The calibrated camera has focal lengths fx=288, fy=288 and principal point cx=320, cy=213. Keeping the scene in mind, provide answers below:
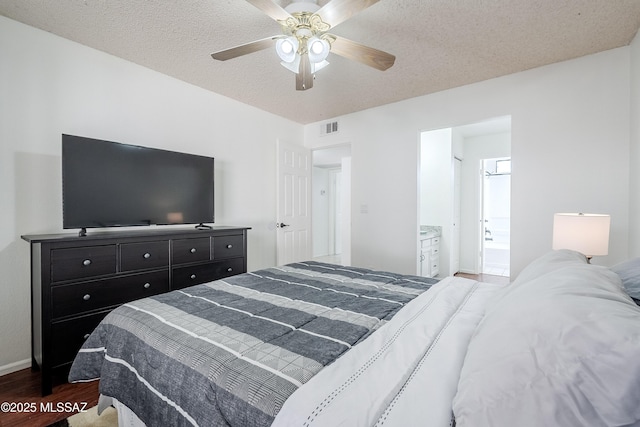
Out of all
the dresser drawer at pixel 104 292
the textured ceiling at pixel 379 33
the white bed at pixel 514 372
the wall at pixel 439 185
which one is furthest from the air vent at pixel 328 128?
the white bed at pixel 514 372

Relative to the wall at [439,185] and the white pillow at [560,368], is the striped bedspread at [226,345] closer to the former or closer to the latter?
the white pillow at [560,368]

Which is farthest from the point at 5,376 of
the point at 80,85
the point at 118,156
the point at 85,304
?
the point at 80,85

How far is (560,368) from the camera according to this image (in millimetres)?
559

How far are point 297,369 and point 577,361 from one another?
2.24 ft

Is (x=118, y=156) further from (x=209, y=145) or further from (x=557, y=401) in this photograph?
(x=557, y=401)

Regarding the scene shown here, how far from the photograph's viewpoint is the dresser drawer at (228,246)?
9.52 ft

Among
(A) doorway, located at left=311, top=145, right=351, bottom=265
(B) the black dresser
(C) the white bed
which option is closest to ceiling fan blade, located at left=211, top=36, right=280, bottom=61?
(B) the black dresser

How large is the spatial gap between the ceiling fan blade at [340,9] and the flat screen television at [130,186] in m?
1.90

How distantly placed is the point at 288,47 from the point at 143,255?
1.94 m

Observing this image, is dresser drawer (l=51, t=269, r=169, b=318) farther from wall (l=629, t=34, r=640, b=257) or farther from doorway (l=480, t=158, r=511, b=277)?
doorway (l=480, t=158, r=511, b=277)

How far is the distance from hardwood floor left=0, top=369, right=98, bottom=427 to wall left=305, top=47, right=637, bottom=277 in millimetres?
3165

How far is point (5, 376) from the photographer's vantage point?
210cm

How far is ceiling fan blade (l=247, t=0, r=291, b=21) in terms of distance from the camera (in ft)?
5.26

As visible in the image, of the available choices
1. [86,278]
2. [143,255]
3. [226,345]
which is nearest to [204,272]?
[143,255]
